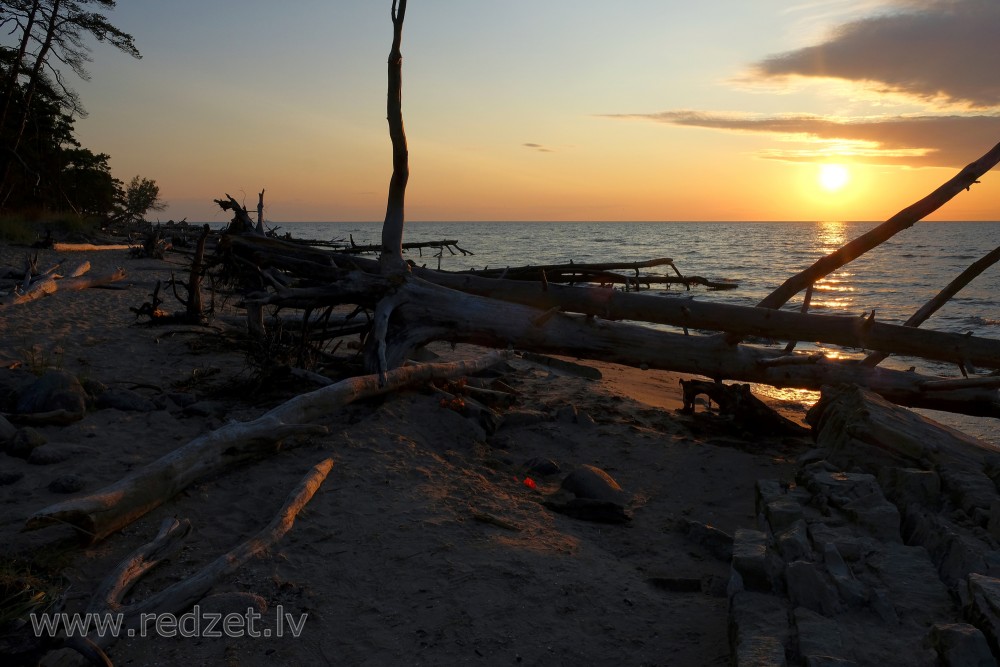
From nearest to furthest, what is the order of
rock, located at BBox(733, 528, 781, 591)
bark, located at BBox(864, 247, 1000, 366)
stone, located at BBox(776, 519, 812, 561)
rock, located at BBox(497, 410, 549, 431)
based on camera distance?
rock, located at BBox(733, 528, 781, 591), stone, located at BBox(776, 519, 812, 561), rock, located at BBox(497, 410, 549, 431), bark, located at BBox(864, 247, 1000, 366)

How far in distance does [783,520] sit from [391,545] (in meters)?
2.22

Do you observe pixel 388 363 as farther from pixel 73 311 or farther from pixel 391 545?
pixel 73 311

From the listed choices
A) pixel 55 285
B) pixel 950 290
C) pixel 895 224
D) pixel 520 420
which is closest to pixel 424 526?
pixel 520 420

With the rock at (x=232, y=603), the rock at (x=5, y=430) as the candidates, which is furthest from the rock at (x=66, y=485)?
the rock at (x=232, y=603)

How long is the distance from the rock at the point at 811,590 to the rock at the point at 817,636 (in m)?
0.07

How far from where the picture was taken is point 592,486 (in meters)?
5.06

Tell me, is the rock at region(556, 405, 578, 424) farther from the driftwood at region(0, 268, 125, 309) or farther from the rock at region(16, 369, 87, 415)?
the driftwood at region(0, 268, 125, 309)

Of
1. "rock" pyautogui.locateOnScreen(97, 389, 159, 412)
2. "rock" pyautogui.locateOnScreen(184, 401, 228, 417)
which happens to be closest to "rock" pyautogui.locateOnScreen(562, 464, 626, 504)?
"rock" pyautogui.locateOnScreen(184, 401, 228, 417)

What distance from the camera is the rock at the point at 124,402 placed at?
580 centimetres

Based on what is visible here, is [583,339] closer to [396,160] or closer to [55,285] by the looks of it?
[396,160]

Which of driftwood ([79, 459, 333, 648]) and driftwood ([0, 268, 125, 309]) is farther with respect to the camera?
driftwood ([0, 268, 125, 309])

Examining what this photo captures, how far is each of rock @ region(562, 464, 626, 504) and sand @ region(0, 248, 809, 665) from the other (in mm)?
156

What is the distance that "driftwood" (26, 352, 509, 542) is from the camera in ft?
11.5

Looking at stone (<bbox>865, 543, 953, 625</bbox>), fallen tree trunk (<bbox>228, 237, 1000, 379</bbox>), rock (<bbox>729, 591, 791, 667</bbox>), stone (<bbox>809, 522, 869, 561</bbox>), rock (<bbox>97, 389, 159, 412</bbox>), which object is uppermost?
fallen tree trunk (<bbox>228, 237, 1000, 379</bbox>)
